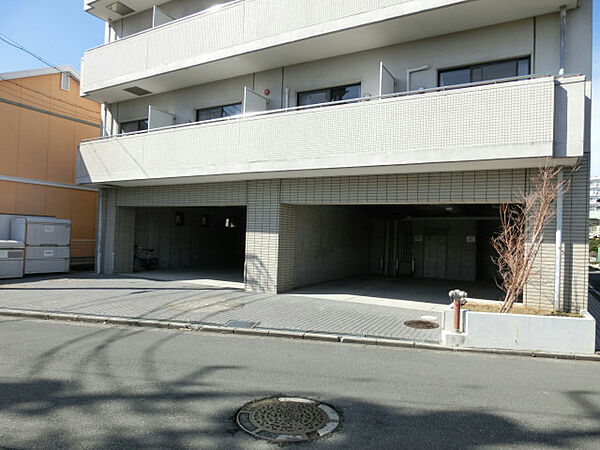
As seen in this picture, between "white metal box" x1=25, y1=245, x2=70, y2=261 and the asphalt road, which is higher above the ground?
"white metal box" x1=25, y1=245, x2=70, y2=261

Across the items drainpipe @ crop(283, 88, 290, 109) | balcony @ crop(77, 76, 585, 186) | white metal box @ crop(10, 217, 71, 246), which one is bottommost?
white metal box @ crop(10, 217, 71, 246)

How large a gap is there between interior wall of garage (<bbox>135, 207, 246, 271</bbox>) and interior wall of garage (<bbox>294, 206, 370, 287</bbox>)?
581 cm

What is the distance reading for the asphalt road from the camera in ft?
12.7

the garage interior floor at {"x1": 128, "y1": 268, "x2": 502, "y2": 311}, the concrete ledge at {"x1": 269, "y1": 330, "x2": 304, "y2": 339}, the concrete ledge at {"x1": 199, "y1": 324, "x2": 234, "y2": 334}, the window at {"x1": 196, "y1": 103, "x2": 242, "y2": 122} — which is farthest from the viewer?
the window at {"x1": 196, "y1": 103, "x2": 242, "y2": 122}

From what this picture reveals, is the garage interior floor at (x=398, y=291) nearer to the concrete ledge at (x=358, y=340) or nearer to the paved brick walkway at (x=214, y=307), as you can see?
the paved brick walkway at (x=214, y=307)

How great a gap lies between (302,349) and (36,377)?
375 cm

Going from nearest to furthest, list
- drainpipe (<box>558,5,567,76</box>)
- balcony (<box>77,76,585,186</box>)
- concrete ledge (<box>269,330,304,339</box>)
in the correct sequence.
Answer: concrete ledge (<box>269,330,304,339</box>)
balcony (<box>77,76,585,186</box>)
drainpipe (<box>558,5,567,76</box>)

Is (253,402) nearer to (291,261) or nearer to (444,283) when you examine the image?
(291,261)

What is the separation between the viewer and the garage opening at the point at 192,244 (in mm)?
16953

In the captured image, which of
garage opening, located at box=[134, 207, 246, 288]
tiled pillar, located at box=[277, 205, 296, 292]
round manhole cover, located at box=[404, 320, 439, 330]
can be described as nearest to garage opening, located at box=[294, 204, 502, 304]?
tiled pillar, located at box=[277, 205, 296, 292]

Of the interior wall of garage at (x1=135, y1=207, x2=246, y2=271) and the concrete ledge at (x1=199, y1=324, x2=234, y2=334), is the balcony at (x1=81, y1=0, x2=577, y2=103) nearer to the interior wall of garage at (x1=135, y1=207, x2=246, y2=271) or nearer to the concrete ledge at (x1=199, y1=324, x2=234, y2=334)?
the interior wall of garage at (x1=135, y1=207, x2=246, y2=271)

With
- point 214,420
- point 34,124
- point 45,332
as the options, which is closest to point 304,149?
point 45,332

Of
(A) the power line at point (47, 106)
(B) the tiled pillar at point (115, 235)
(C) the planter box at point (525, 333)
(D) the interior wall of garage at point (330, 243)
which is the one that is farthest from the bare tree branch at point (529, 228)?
(A) the power line at point (47, 106)

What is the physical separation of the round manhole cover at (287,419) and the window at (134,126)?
1395 centimetres
